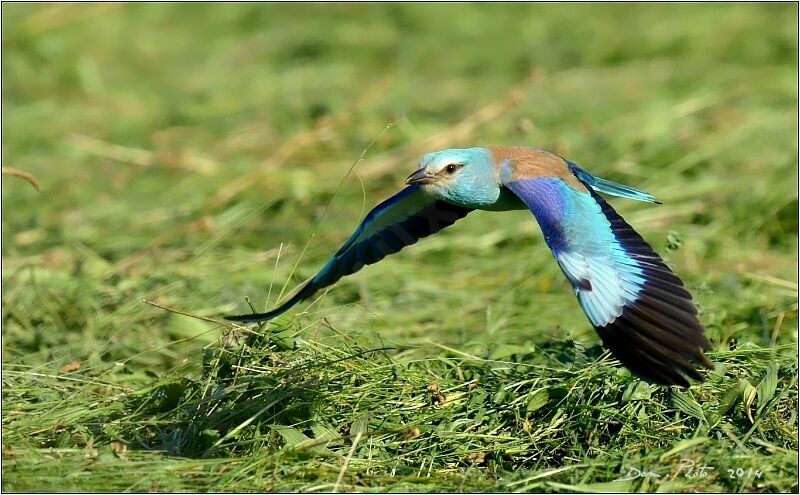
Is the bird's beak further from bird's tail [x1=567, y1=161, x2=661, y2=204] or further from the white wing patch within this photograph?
the white wing patch

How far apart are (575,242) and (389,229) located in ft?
4.57

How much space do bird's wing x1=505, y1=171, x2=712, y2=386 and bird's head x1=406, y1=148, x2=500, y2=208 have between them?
1.12 ft

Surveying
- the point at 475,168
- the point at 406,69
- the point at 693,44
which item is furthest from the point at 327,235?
the point at 693,44

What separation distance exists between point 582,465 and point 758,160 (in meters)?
4.92

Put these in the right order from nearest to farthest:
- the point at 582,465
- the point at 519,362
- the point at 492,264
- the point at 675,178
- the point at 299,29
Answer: the point at 582,465 → the point at 519,362 → the point at 492,264 → the point at 675,178 → the point at 299,29

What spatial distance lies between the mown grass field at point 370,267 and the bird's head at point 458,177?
33cm

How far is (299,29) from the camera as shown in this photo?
1288 cm

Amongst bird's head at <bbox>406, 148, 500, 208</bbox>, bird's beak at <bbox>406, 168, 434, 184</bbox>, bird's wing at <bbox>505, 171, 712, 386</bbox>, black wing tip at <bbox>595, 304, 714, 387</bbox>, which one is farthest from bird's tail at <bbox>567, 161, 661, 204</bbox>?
black wing tip at <bbox>595, 304, 714, 387</bbox>

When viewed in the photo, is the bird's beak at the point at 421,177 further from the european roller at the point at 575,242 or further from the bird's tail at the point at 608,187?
the bird's tail at the point at 608,187

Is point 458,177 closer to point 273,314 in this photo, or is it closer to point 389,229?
point 389,229

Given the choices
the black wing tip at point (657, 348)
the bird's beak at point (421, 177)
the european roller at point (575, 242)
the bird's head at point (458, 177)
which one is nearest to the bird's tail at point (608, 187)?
the european roller at point (575, 242)

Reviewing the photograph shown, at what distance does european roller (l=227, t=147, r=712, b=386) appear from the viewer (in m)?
4.43

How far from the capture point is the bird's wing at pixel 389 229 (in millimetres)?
5816

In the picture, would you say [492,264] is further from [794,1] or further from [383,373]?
[794,1]
